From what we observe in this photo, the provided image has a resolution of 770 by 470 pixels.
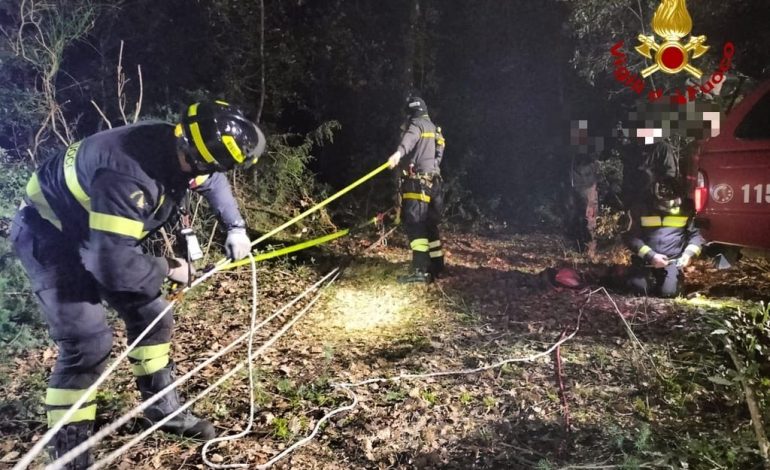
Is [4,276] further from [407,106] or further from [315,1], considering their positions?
[315,1]

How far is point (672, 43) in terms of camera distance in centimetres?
854

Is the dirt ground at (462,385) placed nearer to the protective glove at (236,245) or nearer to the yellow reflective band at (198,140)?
the protective glove at (236,245)

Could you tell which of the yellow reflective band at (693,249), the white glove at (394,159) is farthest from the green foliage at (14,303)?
the yellow reflective band at (693,249)

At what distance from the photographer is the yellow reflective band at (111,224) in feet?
8.58

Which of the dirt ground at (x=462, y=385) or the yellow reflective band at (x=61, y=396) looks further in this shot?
the dirt ground at (x=462, y=385)

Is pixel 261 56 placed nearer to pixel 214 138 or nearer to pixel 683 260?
pixel 214 138

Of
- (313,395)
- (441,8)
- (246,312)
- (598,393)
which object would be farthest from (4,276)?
(441,8)

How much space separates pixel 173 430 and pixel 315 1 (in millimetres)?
9973

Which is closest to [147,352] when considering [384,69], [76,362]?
[76,362]

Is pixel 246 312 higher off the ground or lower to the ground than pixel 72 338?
lower

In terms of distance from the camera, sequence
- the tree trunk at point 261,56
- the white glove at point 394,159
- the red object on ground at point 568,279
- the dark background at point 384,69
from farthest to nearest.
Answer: the tree trunk at point 261,56, the dark background at point 384,69, the white glove at point 394,159, the red object on ground at point 568,279

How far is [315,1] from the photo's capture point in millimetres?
10891

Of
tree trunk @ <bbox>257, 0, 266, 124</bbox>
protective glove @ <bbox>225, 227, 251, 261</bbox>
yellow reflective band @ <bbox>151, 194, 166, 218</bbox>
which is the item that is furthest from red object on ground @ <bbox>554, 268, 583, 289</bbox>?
tree trunk @ <bbox>257, 0, 266, 124</bbox>

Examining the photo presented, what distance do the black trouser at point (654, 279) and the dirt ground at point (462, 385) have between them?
0.64 ft
